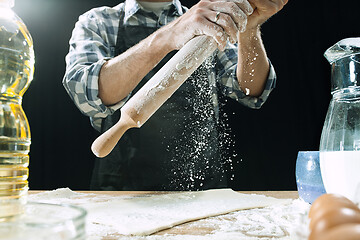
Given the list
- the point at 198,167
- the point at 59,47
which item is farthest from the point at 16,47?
the point at 59,47

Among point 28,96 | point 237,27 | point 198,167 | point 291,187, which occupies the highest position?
point 237,27

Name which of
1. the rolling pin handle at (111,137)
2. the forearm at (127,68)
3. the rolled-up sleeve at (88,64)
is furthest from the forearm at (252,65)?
the rolling pin handle at (111,137)

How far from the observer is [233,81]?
1.46 metres

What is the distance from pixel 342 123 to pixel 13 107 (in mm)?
639

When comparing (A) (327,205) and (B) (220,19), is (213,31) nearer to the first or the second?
(B) (220,19)

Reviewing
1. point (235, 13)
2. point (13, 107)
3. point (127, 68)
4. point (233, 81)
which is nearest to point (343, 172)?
point (235, 13)

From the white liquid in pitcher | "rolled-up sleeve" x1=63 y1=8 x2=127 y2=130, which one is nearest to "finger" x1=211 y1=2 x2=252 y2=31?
the white liquid in pitcher

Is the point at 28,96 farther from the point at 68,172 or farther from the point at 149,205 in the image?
the point at 149,205

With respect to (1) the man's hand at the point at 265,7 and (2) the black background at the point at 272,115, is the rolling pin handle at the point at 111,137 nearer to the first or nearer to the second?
(1) the man's hand at the point at 265,7

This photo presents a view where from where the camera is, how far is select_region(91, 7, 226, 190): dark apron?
1382 millimetres

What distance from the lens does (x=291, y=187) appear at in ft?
7.20

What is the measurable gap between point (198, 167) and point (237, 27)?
74 cm

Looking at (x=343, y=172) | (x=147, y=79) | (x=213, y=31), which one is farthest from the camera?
(x=147, y=79)

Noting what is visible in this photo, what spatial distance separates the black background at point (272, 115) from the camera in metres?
2.17
